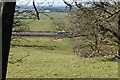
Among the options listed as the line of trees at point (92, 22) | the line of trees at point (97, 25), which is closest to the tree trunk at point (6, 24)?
the line of trees at point (92, 22)

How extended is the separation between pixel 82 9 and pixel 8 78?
4259mm


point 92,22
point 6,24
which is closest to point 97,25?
point 92,22

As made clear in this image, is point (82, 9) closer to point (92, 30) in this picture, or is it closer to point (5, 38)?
point (92, 30)

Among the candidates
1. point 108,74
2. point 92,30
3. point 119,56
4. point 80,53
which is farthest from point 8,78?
point 80,53

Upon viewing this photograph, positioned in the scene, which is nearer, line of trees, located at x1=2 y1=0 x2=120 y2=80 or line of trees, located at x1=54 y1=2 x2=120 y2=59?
line of trees, located at x1=2 y1=0 x2=120 y2=80

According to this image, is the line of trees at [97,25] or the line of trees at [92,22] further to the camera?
the line of trees at [97,25]

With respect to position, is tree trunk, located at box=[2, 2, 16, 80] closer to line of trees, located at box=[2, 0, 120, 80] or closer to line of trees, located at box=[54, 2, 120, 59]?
line of trees, located at box=[2, 0, 120, 80]

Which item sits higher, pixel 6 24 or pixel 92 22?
pixel 6 24

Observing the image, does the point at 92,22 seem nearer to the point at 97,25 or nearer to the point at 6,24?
the point at 97,25

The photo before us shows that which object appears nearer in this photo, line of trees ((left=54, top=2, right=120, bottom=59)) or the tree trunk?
the tree trunk

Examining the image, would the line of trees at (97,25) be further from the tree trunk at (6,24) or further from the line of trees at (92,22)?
the tree trunk at (6,24)

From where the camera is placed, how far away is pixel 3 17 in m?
3.28

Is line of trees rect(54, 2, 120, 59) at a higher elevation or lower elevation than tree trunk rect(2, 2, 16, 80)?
lower

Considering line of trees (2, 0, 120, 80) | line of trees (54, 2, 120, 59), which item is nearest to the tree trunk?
line of trees (2, 0, 120, 80)
